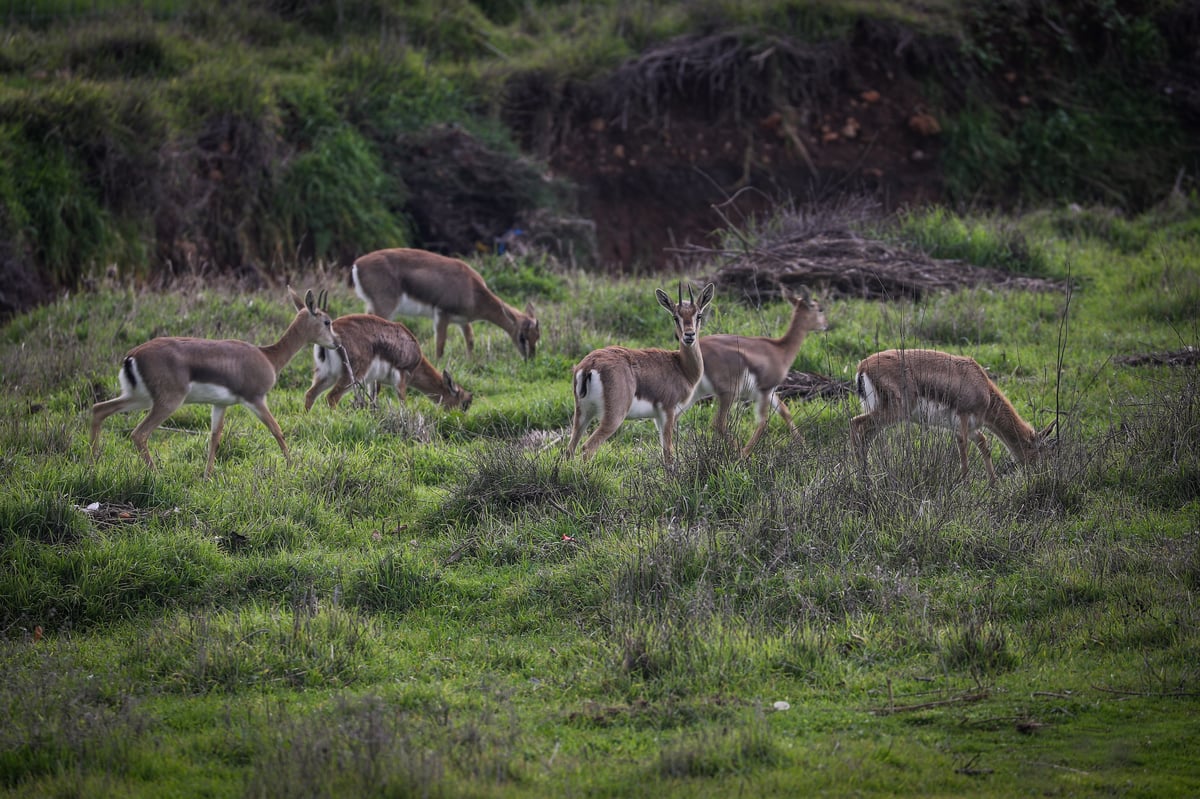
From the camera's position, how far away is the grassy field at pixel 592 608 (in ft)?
16.3

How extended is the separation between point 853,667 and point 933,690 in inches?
15.7

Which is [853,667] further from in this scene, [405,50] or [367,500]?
[405,50]

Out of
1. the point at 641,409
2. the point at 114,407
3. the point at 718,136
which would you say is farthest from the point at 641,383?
the point at 718,136

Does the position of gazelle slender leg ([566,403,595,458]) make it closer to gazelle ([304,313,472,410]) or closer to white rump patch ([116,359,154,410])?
gazelle ([304,313,472,410])

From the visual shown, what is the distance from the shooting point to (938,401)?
9117mm

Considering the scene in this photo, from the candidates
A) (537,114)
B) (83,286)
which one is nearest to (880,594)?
(83,286)

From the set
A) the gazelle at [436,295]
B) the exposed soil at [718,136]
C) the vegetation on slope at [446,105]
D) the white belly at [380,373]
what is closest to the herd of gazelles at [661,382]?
the white belly at [380,373]

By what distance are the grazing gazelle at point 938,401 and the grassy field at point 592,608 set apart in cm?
47

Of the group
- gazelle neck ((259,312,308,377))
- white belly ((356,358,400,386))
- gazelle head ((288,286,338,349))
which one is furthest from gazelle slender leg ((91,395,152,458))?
white belly ((356,358,400,386))

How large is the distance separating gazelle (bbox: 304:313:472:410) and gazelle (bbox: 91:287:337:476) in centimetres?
98

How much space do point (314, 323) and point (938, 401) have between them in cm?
487

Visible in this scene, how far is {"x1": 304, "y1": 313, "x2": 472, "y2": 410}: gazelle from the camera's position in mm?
10633

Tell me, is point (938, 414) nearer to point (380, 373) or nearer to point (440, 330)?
point (380, 373)

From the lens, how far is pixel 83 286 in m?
14.3
